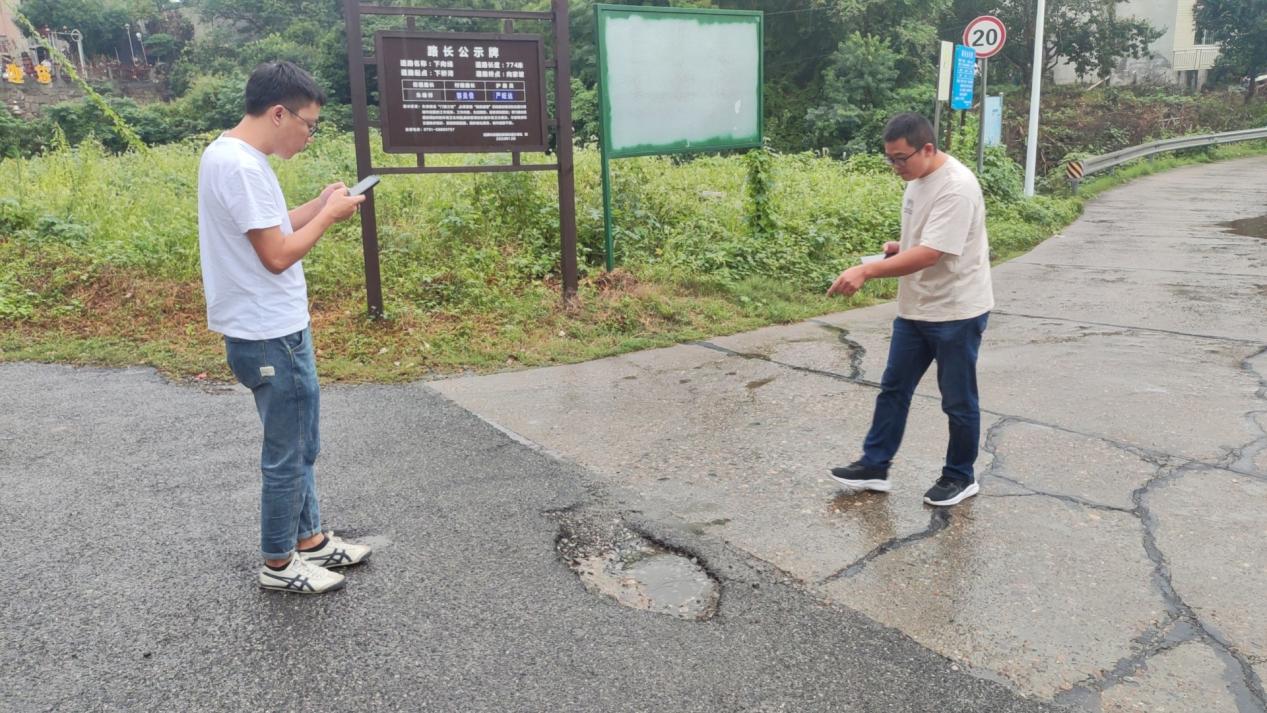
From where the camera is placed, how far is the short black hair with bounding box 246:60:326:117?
2.91 metres

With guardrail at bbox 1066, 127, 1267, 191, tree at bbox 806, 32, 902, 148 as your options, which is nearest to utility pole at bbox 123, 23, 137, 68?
tree at bbox 806, 32, 902, 148

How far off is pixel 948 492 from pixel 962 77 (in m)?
12.1

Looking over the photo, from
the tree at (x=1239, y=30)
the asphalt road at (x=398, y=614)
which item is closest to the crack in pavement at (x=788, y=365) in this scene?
the asphalt road at (x=398, y=614)

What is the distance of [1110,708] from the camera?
102 inches

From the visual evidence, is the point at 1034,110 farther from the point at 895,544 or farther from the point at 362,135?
the point at 895,544

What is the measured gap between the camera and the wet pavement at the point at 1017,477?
2936mm

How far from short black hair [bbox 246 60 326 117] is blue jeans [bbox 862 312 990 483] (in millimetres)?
2549

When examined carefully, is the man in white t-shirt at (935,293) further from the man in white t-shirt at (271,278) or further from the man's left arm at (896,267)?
the man in white t-shirt at (271,278)

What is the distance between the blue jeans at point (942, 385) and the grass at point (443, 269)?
287 cm

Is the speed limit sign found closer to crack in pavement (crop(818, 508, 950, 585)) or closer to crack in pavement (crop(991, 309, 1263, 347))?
crack in pavement (crop(991, 309, 1263, 347))

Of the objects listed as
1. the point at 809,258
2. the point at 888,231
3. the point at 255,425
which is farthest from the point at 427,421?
the point at 888,231

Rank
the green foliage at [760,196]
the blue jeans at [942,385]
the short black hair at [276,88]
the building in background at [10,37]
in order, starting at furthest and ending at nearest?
1. the building in background at [10,37]
2. the green foliage at [760,196]
3. the blue jeans at [942,385]
4. the short black hair at [276,88]

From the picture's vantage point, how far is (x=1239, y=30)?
32.9 m

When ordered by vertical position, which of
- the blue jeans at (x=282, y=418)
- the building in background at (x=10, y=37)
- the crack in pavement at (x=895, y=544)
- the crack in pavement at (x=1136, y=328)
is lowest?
the crack in pavement at (x=895, y=544)
